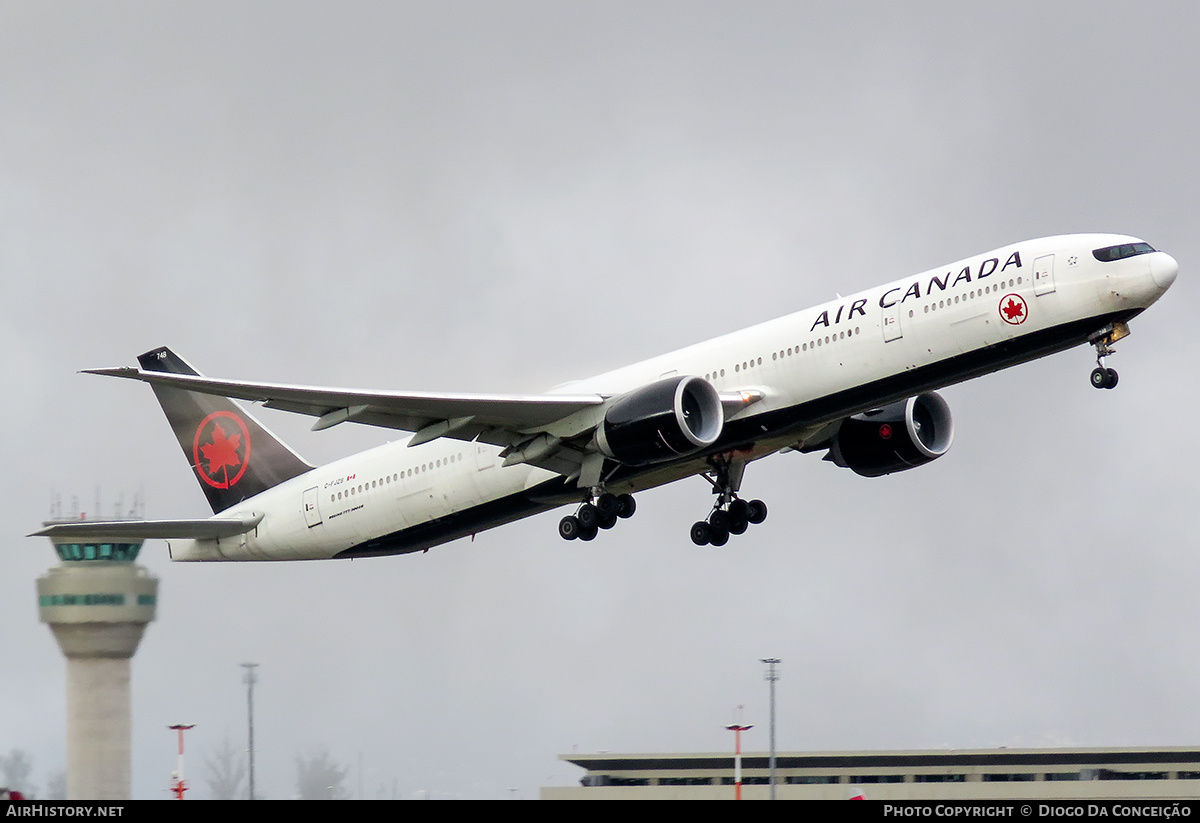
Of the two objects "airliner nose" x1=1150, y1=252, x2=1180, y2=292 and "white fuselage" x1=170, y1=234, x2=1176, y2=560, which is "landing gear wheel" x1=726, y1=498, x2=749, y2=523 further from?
"airliner nose" x1=1150, y1=252, x2=1180, y2=292

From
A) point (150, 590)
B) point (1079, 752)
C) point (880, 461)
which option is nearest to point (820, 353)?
point (880, 461)

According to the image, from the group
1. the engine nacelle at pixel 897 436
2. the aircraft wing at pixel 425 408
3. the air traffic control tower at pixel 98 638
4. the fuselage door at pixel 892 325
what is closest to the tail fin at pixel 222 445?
the aircraft wing at pixel 425 408

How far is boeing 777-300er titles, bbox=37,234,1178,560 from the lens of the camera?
32656 millimetres

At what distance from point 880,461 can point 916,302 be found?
28.3 feet

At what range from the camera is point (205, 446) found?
4775cm

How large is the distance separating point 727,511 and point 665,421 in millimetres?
6902

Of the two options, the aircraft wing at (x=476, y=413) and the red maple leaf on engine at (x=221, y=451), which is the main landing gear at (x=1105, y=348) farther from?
the red maple leaf on engine at (x=221, y=451)

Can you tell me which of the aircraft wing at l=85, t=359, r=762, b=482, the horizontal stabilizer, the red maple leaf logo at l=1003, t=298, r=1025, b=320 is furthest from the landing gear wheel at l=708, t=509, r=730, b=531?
the horizontal stabilizer

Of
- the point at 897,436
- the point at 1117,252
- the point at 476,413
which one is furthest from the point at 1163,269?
the point at 476,413

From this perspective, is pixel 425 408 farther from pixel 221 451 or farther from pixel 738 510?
pixel 221 451

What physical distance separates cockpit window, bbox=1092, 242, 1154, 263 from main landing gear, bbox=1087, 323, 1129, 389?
1.52m

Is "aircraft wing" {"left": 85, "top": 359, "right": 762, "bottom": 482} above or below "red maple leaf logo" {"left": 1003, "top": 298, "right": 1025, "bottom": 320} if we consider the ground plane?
below

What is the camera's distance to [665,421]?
34656mm

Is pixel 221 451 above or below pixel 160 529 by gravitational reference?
above
